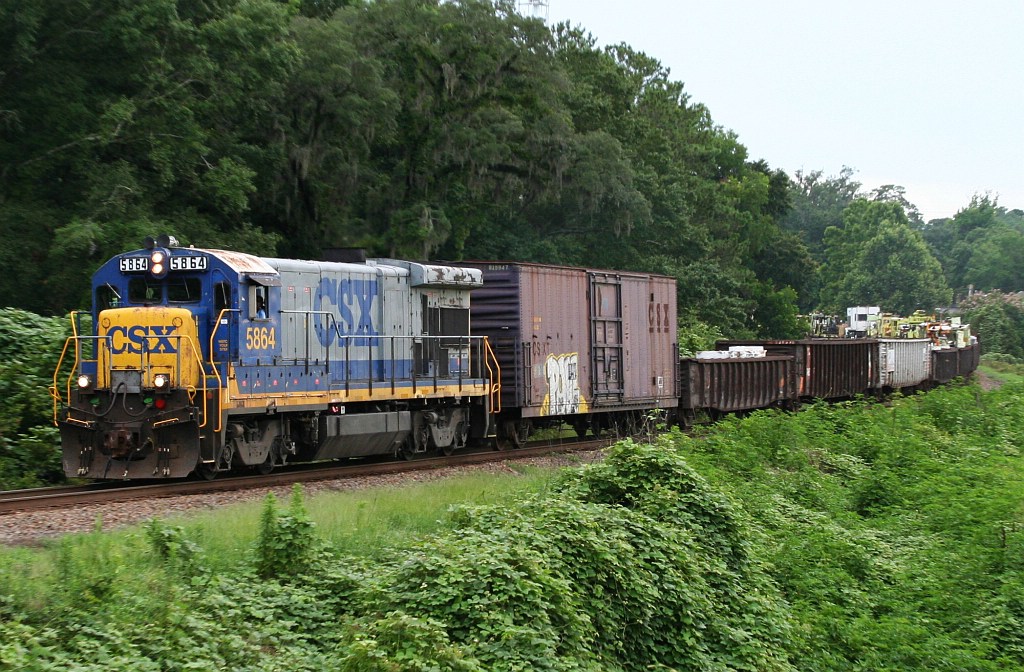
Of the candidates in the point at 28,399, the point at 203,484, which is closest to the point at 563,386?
the point at 203,484

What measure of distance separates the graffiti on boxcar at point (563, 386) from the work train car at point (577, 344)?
0.07 feet

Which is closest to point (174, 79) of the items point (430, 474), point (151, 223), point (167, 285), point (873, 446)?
point (151, 223)

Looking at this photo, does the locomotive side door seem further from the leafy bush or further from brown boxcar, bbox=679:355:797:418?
the leafy bush

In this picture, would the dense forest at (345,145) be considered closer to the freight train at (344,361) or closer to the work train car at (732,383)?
the freight train at (344,361)

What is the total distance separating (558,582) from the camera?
9.04 m

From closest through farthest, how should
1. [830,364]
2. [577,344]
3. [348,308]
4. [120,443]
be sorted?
1. [120,443]
2. [348,308]
3. [577,344]
4. [830,364]

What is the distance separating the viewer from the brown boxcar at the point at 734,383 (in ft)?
90.2

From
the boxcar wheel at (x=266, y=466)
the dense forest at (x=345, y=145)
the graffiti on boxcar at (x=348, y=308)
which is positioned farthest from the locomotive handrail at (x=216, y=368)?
the dense forest at (x=345, y=145)

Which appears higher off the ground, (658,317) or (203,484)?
(658,317)

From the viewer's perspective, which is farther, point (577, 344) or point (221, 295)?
point (577, 344)

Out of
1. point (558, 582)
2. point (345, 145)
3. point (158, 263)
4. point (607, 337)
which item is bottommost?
point (558, 582)

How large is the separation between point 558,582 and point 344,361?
9521 millimetres

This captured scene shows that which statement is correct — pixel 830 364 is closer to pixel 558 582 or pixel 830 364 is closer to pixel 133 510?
pixel 133 510

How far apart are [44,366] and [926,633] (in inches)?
548
